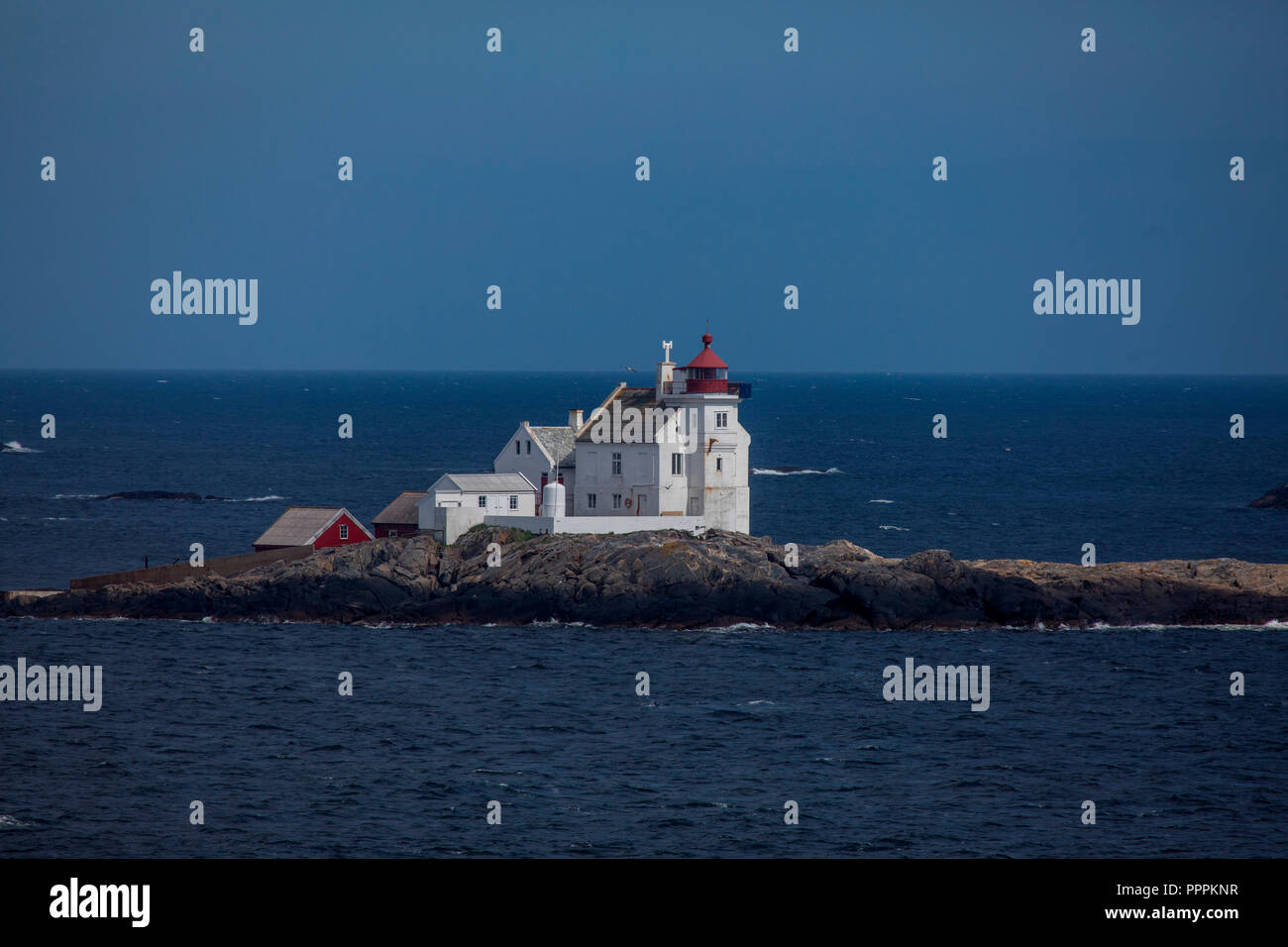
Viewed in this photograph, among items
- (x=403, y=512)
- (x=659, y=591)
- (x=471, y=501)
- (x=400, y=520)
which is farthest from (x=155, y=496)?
(x=659, y=591)

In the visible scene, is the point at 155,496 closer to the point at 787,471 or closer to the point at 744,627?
the point at 787,471

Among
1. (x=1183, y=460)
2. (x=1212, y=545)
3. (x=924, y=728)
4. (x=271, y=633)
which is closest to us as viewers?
(x=924, y=728)

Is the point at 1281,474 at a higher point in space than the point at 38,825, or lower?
higher

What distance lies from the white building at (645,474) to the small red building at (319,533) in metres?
3.63

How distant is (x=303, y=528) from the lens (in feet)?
222

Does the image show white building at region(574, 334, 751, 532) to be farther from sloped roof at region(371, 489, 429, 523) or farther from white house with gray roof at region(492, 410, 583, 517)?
sloped roof at region(371, 489, 429, 523)

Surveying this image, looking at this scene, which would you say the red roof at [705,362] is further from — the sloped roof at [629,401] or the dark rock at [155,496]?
the dark rock at [155,496]

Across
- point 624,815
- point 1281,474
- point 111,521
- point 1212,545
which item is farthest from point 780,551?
point 1281,474

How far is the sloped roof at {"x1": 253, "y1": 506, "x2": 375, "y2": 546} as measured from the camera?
6710cm

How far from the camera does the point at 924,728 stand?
4869cm

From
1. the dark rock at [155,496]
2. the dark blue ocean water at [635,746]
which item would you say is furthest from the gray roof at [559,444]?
the dark rock at [155,496]

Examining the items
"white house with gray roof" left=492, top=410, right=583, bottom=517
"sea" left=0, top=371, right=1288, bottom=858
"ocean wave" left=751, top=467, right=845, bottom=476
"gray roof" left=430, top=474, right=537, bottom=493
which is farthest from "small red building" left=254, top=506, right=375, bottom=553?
"ocean wave" left=751, top=467, right=845, bottom=476
